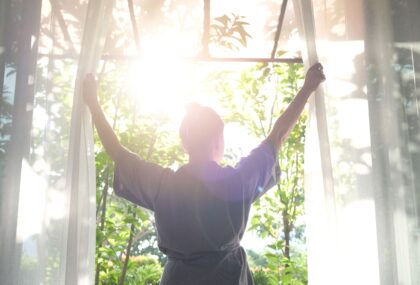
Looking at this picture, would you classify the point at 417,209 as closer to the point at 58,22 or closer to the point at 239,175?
the point at 239,175

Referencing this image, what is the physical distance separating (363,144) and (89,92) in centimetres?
110

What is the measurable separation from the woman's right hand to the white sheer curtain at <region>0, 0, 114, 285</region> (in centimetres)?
2

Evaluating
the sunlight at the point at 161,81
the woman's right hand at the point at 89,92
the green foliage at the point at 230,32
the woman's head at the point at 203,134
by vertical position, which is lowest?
the woman's head at the point at 203,134

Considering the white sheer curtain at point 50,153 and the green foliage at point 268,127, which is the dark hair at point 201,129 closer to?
the white sheer curtain at point 50,153

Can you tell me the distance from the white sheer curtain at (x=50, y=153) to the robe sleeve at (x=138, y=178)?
17 cm

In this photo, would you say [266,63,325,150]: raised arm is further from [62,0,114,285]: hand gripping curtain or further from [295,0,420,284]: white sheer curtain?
[62,0,114,285]: hand gripping curtain

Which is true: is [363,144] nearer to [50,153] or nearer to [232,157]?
[50,153]

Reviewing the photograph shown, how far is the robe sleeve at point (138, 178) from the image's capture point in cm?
137

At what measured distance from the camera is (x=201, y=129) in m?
1.40

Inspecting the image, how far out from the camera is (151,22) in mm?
2211

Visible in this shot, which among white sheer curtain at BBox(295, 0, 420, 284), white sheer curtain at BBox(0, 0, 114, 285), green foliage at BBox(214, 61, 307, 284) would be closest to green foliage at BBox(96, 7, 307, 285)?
green foliage at BBox(214, 61, 307, 284)

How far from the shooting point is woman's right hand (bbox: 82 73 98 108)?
1.55 m

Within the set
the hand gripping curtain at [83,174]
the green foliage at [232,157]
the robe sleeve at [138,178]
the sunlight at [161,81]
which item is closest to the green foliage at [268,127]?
the green foliage at [232,157]

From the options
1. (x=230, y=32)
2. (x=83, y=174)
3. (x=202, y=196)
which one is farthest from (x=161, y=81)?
(x=202, y=196)
